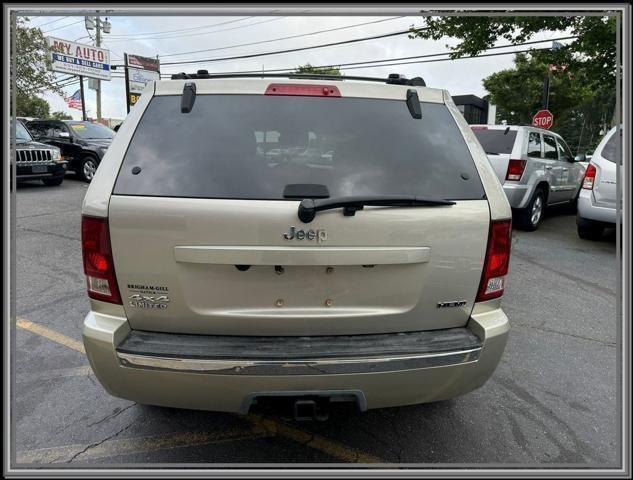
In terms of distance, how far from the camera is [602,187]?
671cm

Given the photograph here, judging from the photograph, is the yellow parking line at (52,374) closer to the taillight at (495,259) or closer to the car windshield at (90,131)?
the taillight at (495,259)

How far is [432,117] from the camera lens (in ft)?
7.73

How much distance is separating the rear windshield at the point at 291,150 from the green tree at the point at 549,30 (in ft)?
29.6

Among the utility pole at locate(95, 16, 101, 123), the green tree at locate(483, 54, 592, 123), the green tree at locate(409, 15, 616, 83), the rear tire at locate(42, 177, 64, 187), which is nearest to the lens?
the green tree at locate(409, 15, 616, 83)

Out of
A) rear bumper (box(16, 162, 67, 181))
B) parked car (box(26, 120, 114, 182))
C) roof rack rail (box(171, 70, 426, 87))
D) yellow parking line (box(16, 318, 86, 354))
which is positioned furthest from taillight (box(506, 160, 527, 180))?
rear bumper (box(16, 162, 67, 181))

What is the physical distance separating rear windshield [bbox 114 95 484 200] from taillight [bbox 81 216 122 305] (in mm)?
195

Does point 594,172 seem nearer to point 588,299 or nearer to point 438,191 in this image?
point 588,299

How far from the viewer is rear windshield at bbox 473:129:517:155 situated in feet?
26.5

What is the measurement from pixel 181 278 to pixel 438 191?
4.29 feet

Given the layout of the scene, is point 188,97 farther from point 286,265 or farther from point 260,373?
point 260,373

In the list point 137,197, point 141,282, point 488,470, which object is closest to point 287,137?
point 137,197

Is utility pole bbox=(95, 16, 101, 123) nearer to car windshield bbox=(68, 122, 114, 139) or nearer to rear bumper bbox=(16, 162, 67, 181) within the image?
car windshield bbox=(68, 122, 114, 139)

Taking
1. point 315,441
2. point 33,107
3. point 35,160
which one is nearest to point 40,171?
point 35,160

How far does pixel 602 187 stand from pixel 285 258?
6.71 m
